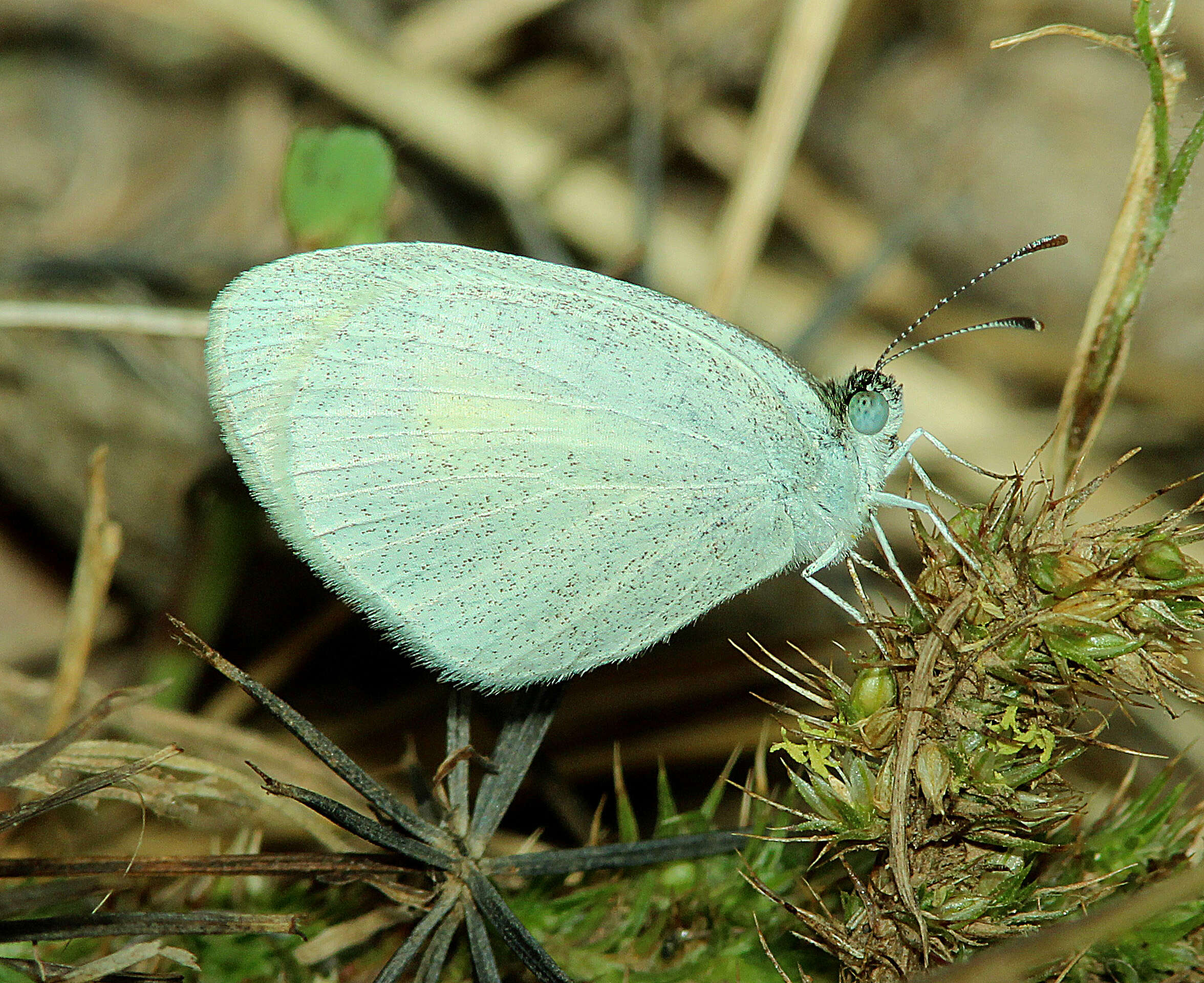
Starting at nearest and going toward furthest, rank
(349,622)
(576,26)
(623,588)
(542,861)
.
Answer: (542,861) < (623,588) < (349,622) < (576,26)

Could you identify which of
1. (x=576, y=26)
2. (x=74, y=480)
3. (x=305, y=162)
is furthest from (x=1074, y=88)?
(x=74, y=480)

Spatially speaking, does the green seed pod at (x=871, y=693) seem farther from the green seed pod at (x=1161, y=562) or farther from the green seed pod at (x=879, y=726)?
the green seed pod at (x=1161, y=562)

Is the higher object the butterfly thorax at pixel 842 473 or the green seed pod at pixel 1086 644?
the green seed pod at pixel 1086 644

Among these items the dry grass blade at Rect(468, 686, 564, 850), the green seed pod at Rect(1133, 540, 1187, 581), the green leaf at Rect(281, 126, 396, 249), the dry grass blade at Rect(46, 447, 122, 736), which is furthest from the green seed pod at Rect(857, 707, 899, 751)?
the green leaf at Rect(281, 126, 396, 249)

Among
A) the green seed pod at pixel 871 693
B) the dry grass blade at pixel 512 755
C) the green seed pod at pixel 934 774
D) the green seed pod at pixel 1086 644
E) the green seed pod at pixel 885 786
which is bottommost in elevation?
the dry grass blade at pixel 512 755

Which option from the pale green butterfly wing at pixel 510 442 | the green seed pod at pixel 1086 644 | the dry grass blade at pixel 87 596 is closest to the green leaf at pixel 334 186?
the pale green butterfly wing at pixel 510 442

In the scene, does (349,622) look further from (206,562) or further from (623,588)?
(623,588)

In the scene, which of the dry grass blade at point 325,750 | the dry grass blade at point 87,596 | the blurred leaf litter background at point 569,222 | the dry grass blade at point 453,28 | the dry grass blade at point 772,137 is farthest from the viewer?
the dry grass blade at point 453,28
